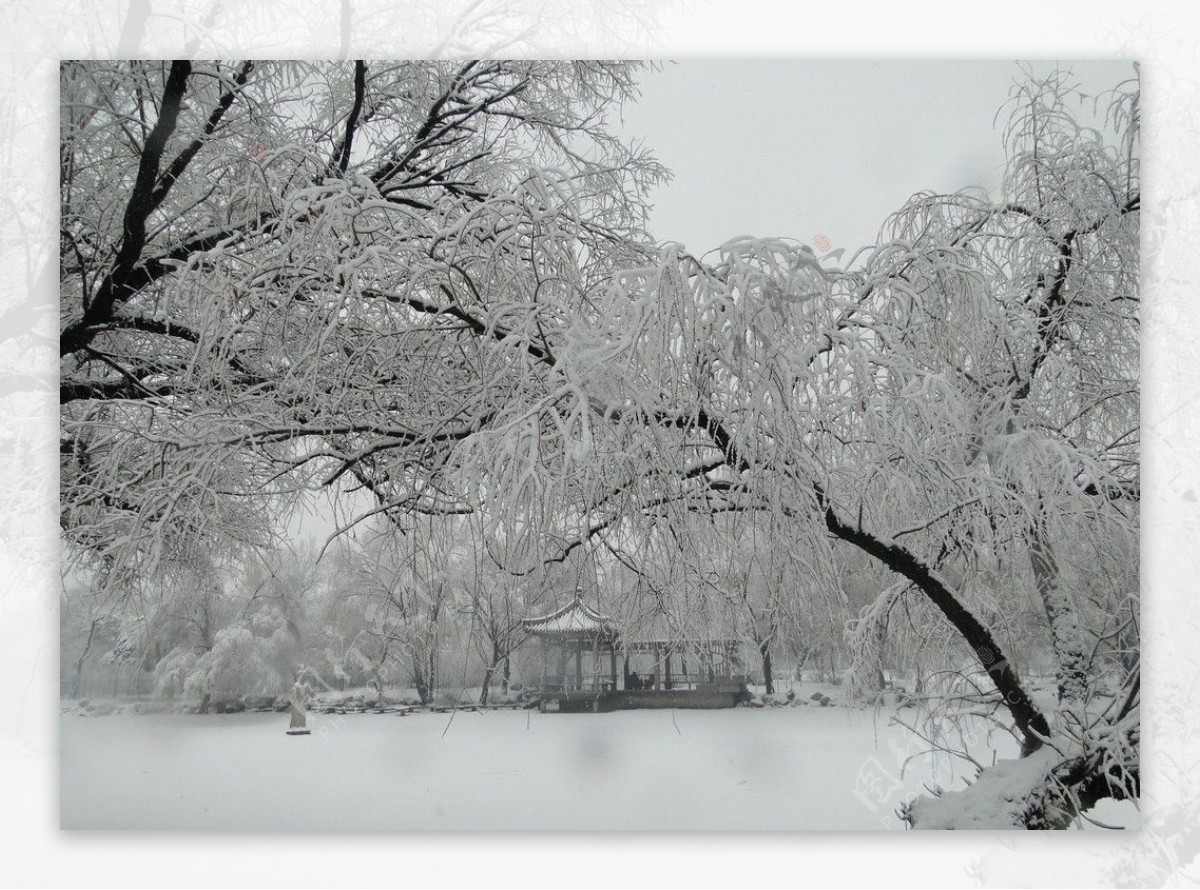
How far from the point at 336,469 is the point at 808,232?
1446 millimetres

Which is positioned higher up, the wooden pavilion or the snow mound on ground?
the wooden pavilion

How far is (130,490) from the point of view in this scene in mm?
3266

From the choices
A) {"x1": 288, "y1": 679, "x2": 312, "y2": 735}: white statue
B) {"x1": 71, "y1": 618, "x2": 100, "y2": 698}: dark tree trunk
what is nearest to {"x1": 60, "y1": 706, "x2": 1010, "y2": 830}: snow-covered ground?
{"x1": 288, "y1": 679, "x2": 312, "y2": 735}: white statue

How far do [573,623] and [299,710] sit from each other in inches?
31.4

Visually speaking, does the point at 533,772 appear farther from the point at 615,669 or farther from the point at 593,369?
the point at 593,369

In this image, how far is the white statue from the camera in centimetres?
329

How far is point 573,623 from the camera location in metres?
3.21

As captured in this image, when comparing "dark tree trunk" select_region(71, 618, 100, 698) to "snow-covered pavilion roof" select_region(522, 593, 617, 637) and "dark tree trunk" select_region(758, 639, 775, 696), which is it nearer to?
"snow-covered pavilion roof" select_region(522, 593, 617, 637)

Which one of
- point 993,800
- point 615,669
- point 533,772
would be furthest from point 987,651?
point 533,772

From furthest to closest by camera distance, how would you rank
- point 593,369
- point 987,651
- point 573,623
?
point 987,651 → point 573,623 → point 593,369

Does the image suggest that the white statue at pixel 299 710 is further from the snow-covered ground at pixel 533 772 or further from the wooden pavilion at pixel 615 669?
the wooden pavilion at pixel 615 669

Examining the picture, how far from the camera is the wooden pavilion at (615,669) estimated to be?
126 inches

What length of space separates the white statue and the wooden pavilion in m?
0.65
